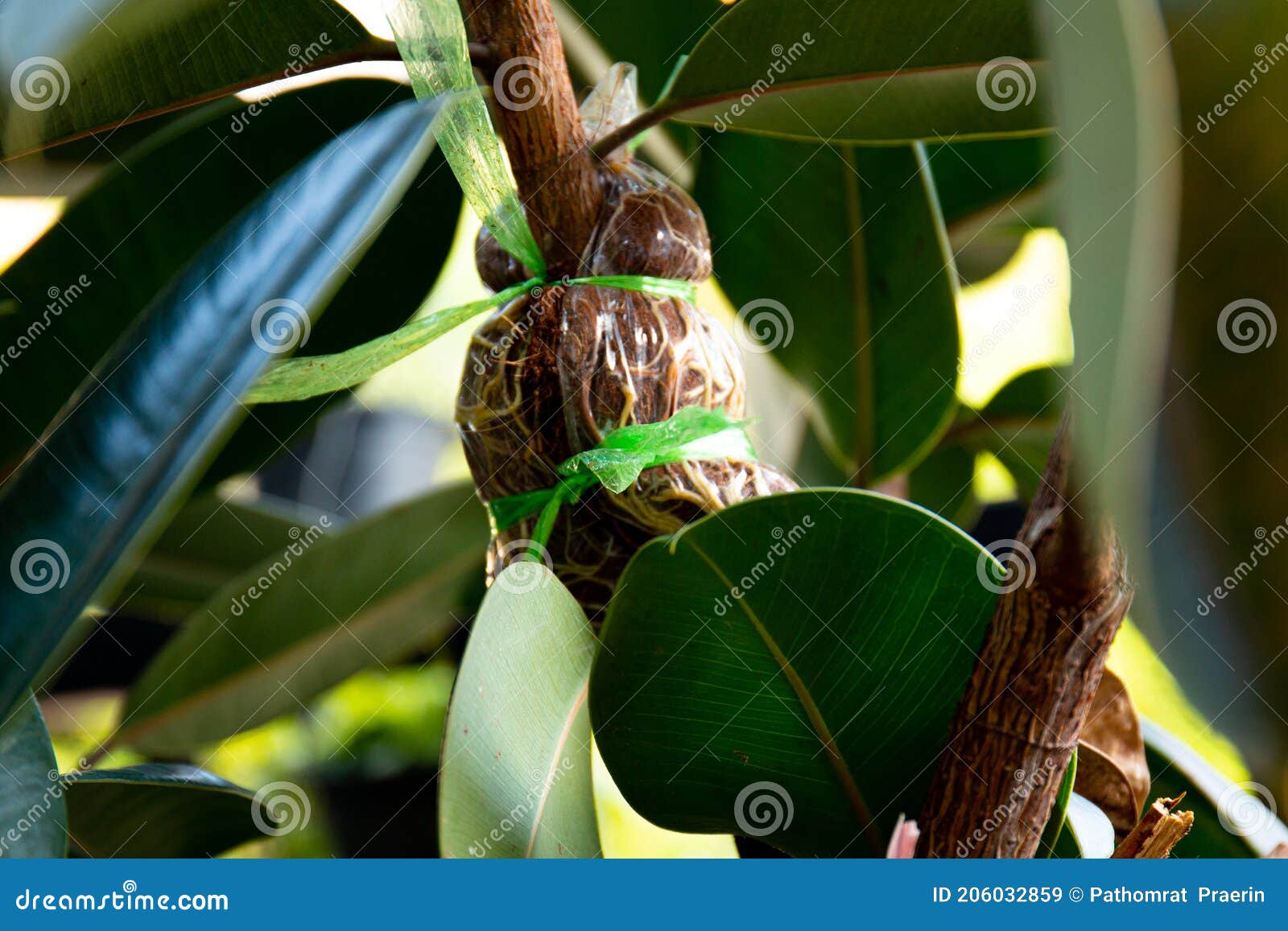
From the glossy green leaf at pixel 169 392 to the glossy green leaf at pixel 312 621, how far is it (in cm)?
54

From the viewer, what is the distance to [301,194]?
0.43m

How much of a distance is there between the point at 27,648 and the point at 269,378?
0.78ft

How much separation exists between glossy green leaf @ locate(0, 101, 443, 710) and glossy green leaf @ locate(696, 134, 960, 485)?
0.47 m

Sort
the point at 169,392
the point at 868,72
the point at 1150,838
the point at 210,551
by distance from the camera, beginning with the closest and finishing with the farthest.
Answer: the point at 169,392, the point at 1150,838, the point at 868,72, the point at 210,551

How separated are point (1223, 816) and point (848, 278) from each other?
0.49m

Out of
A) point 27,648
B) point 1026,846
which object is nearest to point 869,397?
point 1026,846

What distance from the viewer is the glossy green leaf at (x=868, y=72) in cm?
59

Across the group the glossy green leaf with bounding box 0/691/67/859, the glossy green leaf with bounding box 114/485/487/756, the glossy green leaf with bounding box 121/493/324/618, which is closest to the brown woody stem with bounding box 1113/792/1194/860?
the glossy green leaf with bounding box 0/691/67/859

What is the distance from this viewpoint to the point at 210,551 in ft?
3.35

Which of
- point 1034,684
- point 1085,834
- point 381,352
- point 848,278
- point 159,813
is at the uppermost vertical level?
point 848,278

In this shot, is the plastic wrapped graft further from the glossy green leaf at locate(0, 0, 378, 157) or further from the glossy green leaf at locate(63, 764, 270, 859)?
the glossy green leaf at locate(63, 764, 270, 859)

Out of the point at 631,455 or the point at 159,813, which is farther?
the point at 159,813

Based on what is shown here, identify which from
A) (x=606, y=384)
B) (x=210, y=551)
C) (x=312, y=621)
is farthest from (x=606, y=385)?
(x=210, y=551)

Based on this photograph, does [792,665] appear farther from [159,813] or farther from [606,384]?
[159,813]
